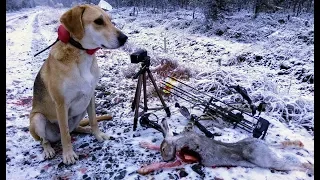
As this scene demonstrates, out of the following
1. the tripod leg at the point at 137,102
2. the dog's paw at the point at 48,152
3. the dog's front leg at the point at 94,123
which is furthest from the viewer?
the tripod leg at the point at 137,102

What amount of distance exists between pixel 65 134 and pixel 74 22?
1.65 meters

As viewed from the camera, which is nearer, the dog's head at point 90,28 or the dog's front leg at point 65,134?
the dog's head at point 90,28

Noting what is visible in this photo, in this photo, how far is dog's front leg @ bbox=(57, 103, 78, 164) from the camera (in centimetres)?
351

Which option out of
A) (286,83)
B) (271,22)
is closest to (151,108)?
(286,83)

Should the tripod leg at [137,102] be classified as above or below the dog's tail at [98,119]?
above

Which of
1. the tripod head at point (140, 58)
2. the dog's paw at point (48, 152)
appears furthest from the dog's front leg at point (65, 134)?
the tripod head at point (140, 58)

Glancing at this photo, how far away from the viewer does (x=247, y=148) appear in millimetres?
3346

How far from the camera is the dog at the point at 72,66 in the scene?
3.33m

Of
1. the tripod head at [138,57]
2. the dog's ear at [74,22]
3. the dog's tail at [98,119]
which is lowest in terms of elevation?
the dog's tail at [98,119]

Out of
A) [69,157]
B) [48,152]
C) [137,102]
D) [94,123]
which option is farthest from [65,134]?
[137,102]

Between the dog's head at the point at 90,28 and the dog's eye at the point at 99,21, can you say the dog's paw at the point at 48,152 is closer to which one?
the dog's head at the point at 90,28

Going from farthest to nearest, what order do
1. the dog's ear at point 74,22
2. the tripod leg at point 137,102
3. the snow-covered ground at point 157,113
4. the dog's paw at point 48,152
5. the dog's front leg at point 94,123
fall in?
the tripod leg at point 137,102
the dog's front leg at point 94,123
the dog's paw at point 48,152
the snow-covered ground at point 157,113
the dog's ear at point 74,22

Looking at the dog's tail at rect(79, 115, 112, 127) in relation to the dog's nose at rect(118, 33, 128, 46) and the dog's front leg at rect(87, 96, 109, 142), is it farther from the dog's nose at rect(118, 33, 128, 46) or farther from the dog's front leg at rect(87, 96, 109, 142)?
the dog's nose at rect(118, 33, 128, 46)

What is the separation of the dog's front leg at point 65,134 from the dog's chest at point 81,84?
143 millimetres
